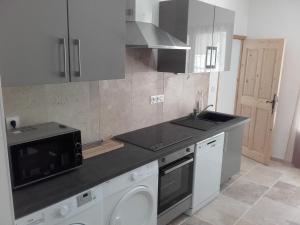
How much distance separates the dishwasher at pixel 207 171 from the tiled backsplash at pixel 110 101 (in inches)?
25.5

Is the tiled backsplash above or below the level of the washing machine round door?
above

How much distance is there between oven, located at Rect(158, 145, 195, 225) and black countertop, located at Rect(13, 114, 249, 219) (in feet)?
0.36

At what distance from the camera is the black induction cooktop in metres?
2.38

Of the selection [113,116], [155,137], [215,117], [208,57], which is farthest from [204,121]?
[113,116]

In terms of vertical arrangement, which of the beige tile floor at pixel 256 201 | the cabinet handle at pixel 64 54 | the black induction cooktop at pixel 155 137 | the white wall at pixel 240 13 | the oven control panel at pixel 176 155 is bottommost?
the beige tile floor at pixel 256 201

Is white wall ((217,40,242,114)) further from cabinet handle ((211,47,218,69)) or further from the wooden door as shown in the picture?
cabinet handle ((211,47,218,69))

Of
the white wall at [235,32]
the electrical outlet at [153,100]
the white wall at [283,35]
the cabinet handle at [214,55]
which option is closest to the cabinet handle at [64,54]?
the electrical outlet at [153,100]

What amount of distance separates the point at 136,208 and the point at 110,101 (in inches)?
38.5

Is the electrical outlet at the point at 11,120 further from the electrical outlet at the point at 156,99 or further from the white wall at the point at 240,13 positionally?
the white wall at the point at 240,13

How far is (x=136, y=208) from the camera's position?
2.13 metres

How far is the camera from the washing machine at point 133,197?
6.09 ft

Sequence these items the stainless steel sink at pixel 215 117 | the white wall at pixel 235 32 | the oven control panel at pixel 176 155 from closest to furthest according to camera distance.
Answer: the oven control panel at pixel 176 155
the stainless steel sink at pixel 215 117
the white wall at pixel 235 32

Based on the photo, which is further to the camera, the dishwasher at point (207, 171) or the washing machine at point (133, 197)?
the dishwasher at point (207, 171)

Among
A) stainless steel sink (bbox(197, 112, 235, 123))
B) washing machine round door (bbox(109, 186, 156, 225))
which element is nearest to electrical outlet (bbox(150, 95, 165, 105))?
stainless steel sink (bbox(197, 112, 235, 123))
